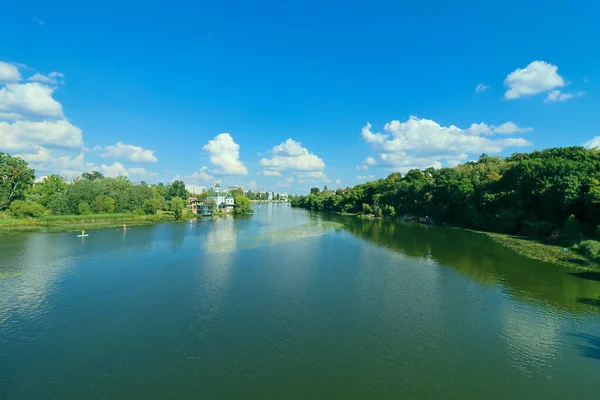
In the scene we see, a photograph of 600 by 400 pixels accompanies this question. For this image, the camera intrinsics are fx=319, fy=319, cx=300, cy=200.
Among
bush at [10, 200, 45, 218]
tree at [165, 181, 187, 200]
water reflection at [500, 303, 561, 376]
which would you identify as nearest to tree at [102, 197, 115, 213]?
bush at [10, 200, 45, 218]

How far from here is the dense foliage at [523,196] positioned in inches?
1628

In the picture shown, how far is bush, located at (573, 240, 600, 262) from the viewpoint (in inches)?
1147

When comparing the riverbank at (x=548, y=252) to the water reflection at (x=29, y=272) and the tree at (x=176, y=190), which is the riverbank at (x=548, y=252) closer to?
the water reflection at (x=29, y=272)

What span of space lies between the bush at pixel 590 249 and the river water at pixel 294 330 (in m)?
5.10

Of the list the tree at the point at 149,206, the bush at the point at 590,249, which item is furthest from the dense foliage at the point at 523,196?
the tree at the point at 149,206

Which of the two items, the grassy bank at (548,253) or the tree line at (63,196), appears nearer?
the grassy bank at (548,253)

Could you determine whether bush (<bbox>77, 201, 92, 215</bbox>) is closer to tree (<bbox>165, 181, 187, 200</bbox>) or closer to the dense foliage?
tree (<bbox>165, 181, 187, 200</bbox>)

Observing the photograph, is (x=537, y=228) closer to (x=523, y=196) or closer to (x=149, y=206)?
(x=523, y=196)

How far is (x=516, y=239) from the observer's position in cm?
4516

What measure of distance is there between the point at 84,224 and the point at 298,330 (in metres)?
57.0

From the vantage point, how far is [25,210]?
56.4 meters

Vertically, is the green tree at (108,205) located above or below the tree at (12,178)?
below

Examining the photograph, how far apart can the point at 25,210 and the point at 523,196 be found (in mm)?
85364

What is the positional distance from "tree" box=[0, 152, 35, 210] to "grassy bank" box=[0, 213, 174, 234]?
315 inches
